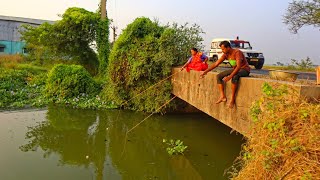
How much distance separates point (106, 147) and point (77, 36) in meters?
13.5

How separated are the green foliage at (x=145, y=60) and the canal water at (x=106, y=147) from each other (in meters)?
1.08

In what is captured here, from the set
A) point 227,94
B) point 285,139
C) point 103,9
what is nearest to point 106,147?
point 227,94

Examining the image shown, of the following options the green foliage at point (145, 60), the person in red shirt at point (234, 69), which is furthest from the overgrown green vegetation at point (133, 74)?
the person in red shirt at point (234, 69)

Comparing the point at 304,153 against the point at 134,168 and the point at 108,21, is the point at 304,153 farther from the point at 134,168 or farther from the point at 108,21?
the point at 108,21

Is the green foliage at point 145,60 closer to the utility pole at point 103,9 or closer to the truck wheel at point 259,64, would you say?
the truck wheel at point 259,64

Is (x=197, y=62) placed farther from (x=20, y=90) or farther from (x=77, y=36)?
(x=77, y=36)

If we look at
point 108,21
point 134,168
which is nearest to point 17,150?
point 134,168

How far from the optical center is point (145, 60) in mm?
13078

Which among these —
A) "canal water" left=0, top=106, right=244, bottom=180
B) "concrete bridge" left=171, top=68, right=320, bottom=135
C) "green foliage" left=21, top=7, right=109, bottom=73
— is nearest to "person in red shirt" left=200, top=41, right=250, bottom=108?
"concrete bridge" left=171, top=68, right=320, bottom=135

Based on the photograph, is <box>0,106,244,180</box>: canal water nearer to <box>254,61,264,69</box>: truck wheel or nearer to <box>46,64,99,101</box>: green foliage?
<box>46,64,99,101</box>: green foliage

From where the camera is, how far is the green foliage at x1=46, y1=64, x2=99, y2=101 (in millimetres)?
15539

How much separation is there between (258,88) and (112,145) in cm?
493

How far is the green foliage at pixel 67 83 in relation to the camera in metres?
15.5

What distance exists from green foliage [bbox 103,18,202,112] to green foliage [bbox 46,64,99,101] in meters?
1.81
